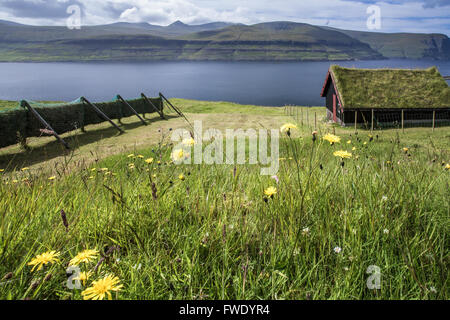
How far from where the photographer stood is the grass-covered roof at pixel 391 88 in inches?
952

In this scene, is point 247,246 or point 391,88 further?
point 391,88

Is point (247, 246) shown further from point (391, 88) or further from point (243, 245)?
point (391, 88)

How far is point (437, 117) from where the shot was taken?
2462cm

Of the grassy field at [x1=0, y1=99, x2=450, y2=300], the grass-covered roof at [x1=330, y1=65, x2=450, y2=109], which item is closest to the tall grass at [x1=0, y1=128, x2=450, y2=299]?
the grassy field at [x1=0, y1=99, x2=450, y2=300]

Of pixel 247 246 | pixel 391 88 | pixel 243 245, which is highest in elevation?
pixel 391 88

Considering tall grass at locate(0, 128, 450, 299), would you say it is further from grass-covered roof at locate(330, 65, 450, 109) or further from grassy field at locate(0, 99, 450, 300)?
grass-covered roof at locate(330, 65, 450, 109)

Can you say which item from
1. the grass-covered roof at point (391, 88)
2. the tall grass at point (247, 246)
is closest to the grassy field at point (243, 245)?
the tall grass at point (247, 246)

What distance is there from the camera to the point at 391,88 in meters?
25.3

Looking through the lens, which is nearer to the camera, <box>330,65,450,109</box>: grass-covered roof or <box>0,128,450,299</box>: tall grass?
<box>0,128,450,299</box>: tall grass

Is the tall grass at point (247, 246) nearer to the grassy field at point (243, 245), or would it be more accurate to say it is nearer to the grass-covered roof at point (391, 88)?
the grassy field at point (243, 245)

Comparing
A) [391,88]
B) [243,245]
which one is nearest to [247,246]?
[243,245]

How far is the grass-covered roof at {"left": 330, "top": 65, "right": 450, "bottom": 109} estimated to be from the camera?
24172 mm
